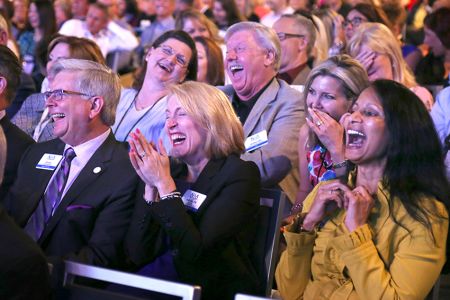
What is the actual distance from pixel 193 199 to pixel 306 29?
112 inches

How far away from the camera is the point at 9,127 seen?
14.0ft

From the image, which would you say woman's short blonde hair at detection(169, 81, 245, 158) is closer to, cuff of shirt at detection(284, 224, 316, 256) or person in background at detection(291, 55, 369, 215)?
cuff of shirt at detection(284, 224, 316, 256)

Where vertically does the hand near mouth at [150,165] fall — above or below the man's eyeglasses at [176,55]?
below

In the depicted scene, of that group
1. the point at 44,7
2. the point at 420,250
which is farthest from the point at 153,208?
the point at 44,7

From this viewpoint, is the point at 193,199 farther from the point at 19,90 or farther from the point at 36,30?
the point at 36,30

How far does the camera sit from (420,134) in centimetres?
302

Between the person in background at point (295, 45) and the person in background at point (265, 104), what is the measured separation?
876 mm

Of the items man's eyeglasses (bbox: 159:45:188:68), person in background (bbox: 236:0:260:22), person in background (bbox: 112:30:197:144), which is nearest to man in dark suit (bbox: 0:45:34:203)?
person in background (bbox: 112:30:197:144)

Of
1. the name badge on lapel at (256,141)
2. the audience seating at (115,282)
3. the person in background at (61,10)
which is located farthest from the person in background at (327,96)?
the person in background at (61,10)

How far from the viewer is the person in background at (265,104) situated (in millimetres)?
4406

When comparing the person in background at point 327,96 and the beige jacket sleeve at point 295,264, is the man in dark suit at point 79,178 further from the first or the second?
the person in background at point 327,96

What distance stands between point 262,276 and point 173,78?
1863 mm

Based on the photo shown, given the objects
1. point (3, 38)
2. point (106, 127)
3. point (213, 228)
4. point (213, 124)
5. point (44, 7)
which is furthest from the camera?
point (44, 7)

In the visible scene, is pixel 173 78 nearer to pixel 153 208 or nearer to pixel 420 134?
pixel 153 208
